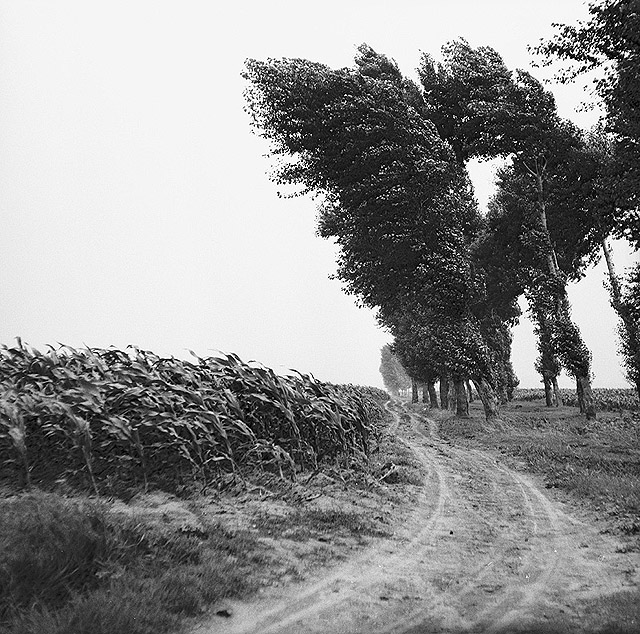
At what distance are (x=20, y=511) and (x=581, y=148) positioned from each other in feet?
89.0

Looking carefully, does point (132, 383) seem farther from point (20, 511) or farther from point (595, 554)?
point (595, 554)

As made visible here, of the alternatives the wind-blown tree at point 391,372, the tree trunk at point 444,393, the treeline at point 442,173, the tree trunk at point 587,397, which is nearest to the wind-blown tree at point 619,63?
the treeline at point 442,173

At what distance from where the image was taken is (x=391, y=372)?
271 feet

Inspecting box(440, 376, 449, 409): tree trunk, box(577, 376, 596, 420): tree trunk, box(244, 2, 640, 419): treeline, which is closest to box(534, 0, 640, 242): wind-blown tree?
box(244, 2, 640, 419): treeline

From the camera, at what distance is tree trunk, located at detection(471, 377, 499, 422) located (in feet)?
72.4

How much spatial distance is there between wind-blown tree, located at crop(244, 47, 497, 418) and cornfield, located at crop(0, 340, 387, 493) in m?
12.6

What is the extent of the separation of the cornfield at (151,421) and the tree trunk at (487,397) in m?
13.0

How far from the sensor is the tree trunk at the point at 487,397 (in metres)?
22.1

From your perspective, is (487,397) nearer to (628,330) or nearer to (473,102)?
(628,330)

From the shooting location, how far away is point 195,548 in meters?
5.08

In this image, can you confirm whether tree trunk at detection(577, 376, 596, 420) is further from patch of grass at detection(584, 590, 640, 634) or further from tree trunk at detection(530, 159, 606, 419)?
patch of grass at detection(584, 590, 640, 634)

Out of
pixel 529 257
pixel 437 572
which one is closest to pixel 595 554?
pixel 437 572

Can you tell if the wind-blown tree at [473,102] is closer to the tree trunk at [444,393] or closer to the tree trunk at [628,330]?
the tree trunk at [628,330]

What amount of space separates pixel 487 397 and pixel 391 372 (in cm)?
6080
